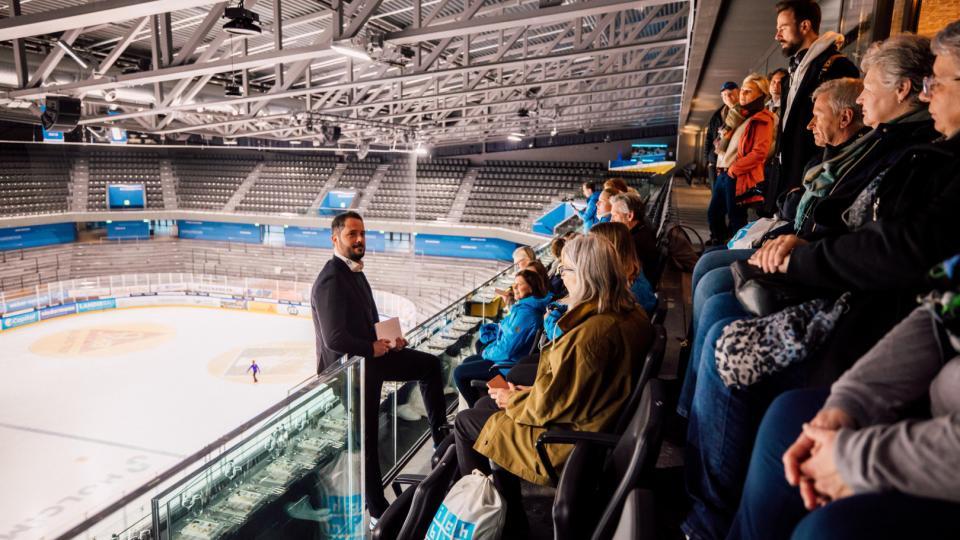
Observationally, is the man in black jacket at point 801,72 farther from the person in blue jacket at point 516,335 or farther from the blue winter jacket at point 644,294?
the person in blue jacket at point 516,335

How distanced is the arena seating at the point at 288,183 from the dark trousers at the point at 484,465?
91.9ft

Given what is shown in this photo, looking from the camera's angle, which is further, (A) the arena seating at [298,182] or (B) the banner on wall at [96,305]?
(A) the arena seating at [298,182]

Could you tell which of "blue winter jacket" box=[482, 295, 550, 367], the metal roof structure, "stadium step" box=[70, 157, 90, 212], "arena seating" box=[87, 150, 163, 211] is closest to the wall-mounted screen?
"arena seating" box=[87, 150, 163, 211]

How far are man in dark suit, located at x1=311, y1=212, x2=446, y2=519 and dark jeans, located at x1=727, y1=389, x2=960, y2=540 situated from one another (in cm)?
238

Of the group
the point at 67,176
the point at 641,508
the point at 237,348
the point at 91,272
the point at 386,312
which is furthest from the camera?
the point at 67,176

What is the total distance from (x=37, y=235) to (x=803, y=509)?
101 feet

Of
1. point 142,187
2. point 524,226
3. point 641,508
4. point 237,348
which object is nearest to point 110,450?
point 237,348

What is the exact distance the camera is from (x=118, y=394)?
538 inches

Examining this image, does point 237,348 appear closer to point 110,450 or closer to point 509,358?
point 110,450

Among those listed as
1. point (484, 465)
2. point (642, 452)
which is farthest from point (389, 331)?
point (642, 452)

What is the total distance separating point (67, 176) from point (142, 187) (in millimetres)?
3046

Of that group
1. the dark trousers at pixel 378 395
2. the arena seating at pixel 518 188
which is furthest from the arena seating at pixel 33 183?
the dark trousers at pixel 378 395

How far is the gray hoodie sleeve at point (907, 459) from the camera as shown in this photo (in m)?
0.83

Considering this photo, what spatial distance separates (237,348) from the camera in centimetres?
1738
